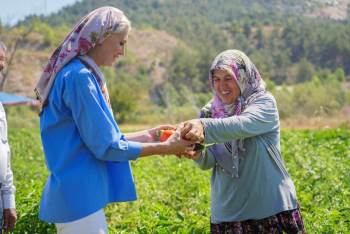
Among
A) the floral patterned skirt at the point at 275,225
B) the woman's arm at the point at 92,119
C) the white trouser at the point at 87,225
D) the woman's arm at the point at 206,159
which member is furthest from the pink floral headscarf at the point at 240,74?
the white trouser at the point at 87,225

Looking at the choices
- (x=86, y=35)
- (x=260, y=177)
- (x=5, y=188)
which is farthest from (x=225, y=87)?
(x=5, y=188)

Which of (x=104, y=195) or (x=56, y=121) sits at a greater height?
(x=56, y=121)

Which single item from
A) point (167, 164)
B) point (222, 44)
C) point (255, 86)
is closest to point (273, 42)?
point (222, 44)

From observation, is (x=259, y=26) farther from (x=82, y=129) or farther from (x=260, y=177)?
(x=82, y=129)

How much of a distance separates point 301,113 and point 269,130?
104 feet

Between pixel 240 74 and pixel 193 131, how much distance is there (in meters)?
0.44

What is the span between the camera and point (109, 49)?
2584mm

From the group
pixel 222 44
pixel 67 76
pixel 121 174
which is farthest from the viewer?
pixel 222 44

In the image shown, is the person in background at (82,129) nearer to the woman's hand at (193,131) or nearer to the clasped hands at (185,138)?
the clasped hands at (185,138)

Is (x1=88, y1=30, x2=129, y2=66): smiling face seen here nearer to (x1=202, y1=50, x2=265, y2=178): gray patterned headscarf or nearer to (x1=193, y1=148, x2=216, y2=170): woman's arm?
(x1=202, y1=50, x2=265, y2=178): gray patterned headscarf

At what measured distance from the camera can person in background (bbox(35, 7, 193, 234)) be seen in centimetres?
245

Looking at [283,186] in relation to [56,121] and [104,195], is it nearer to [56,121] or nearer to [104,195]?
[104,195]

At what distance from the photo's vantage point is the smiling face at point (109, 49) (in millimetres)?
2564

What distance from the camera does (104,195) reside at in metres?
2.54
